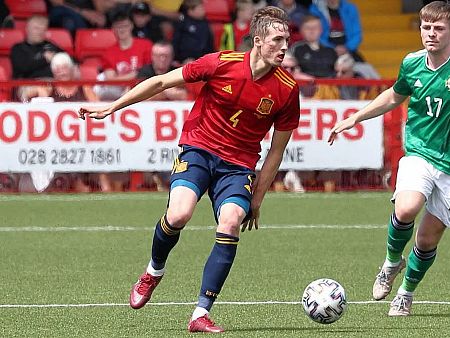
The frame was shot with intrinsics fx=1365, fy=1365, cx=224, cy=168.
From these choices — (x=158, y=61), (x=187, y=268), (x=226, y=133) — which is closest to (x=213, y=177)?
(x=226, y=133)

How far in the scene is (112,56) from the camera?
1909 centimetres

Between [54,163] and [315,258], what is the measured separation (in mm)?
5716

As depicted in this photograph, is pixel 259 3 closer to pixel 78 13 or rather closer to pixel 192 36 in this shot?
pixel 192 36

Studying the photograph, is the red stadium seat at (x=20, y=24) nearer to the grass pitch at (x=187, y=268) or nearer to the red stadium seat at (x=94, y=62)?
the red stadium seat at (x=94, y=62)

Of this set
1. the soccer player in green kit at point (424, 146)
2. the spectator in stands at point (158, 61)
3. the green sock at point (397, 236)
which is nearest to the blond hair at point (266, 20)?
the soccer player in green kit at point (424, 146)

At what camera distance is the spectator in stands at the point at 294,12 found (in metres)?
20.5

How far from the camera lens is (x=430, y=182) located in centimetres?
843

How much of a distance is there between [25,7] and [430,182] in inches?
525

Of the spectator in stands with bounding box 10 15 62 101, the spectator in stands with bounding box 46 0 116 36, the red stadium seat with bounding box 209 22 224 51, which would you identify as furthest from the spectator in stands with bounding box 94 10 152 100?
the red stadium seat with bounding box 209 22 224 51

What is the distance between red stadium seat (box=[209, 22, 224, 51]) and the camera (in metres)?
20.5

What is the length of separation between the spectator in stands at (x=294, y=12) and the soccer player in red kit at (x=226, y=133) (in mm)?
Answer: 12016

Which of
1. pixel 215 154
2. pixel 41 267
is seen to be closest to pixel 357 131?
pixel 41 267

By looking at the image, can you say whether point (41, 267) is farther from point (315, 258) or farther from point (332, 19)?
point (332, 19)

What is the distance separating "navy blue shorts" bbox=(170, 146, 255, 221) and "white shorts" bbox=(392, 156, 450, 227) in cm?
95
